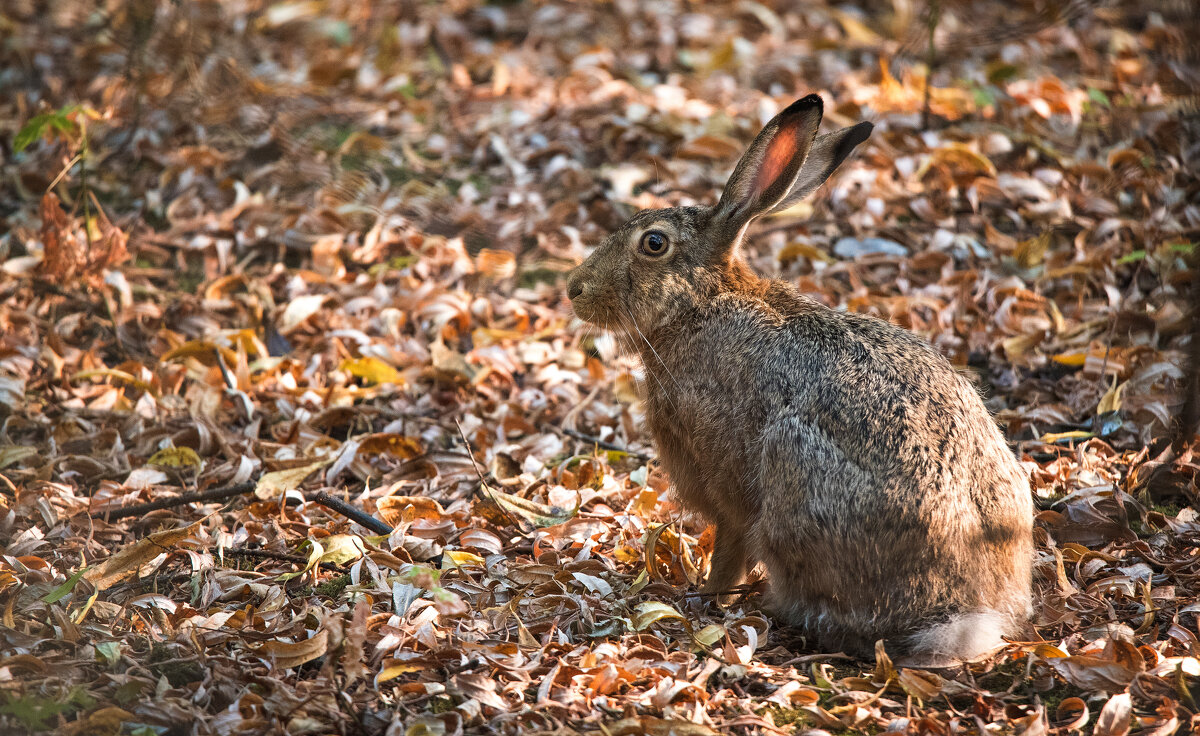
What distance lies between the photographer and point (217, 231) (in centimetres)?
810

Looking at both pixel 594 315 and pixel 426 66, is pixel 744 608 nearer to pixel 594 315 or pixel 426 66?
pixel 594 315

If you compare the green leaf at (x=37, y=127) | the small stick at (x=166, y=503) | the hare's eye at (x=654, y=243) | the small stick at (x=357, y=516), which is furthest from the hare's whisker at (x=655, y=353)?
the green leaf at (x=37, y=127)

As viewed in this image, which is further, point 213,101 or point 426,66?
point 426,66

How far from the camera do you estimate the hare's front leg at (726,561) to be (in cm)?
504

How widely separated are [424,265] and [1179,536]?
5.27 meters

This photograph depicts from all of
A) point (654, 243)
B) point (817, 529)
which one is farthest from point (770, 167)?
point (817, 529)

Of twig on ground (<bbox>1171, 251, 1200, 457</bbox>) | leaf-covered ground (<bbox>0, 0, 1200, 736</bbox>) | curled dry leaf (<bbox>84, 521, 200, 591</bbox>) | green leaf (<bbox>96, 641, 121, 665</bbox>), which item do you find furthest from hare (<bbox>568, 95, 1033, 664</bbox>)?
green leaf (<bbox>96, 641, 121, 665</bbox>)

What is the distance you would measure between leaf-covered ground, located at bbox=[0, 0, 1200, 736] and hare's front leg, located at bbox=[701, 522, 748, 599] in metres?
0.19

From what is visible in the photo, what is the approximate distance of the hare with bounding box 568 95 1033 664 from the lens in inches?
172

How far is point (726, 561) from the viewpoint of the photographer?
201 inches

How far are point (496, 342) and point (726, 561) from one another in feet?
9.32

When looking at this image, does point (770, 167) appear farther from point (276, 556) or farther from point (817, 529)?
point (276, 556)

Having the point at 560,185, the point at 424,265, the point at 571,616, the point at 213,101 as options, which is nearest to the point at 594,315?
the point at 571,616

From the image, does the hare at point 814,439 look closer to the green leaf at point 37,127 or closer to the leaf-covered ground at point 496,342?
the leaf-covered ground at point 496,342
